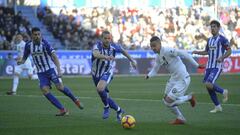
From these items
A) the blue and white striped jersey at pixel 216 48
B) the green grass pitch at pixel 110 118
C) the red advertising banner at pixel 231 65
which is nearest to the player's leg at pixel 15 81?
the green grass pitch at pixel 110 118

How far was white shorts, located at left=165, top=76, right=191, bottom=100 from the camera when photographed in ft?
43.5

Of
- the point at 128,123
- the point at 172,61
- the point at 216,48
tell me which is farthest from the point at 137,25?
the point at 128,123

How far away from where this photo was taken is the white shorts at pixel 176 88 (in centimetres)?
1327

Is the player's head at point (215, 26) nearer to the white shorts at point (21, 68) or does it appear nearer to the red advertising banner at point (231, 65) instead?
the white shorts at point (21, 68)

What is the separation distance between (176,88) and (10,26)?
25.7 m

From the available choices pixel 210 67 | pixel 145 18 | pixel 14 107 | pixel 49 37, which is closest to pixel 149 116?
pixel 210 67

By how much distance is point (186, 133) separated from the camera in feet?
38.4

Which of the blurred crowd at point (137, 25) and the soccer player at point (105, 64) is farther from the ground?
the soccer player at point (105, 64)

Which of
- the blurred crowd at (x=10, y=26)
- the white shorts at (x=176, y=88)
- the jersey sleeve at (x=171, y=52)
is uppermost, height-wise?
the jersey sleeve at (x=171, y=52)

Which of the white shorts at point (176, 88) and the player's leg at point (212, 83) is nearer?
the white shorts at point (176, 88)

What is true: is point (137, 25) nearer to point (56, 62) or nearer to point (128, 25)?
point (128, 25)

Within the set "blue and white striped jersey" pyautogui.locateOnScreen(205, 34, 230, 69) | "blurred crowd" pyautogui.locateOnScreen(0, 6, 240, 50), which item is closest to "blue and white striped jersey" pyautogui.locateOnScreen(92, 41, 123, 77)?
"blue and white striped jersey" pyautogui.locateOnScreen(205, 34, 230, 69)

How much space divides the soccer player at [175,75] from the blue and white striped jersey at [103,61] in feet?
4.17

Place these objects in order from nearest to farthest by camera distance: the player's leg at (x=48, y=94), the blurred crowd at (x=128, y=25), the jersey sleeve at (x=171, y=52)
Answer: the jersey sleeve at (x=171, y=52), the player's leg at (x=48, y=94), the blurred crowd at (x=128, y=25)
